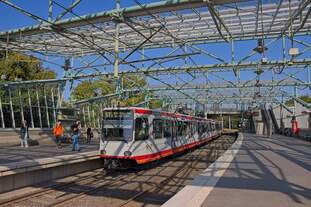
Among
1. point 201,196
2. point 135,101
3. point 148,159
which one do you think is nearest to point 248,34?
point 148,159

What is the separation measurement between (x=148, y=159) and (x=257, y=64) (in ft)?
35.4

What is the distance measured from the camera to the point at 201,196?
8828 millimetres

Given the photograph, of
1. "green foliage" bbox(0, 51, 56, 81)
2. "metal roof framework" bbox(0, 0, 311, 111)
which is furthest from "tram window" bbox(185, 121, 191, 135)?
"green foliage" bbox(0, 51, 56, 81)

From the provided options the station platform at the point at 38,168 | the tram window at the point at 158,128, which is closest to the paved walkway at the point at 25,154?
the station platform at the point at 38,168

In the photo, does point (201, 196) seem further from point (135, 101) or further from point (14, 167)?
point (135, 101)

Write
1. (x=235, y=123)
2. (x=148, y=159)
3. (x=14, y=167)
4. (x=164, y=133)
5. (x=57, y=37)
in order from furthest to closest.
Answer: (x=235, y=123) < (x=57, y=37) < (x=164, y=133) < (x=148, y=159) < (x=14, y=167)

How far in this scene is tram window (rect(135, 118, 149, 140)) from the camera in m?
17.3

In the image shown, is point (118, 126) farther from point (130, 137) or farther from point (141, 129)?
point (141, 129)

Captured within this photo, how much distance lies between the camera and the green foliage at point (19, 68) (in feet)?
120

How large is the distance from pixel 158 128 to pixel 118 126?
2.56 meters

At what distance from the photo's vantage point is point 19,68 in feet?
127

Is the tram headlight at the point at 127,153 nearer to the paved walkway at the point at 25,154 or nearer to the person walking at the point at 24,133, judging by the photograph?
the paved walkway at the point at 25,154

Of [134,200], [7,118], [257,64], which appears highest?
[257,64]

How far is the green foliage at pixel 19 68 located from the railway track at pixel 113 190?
67.9 feet
